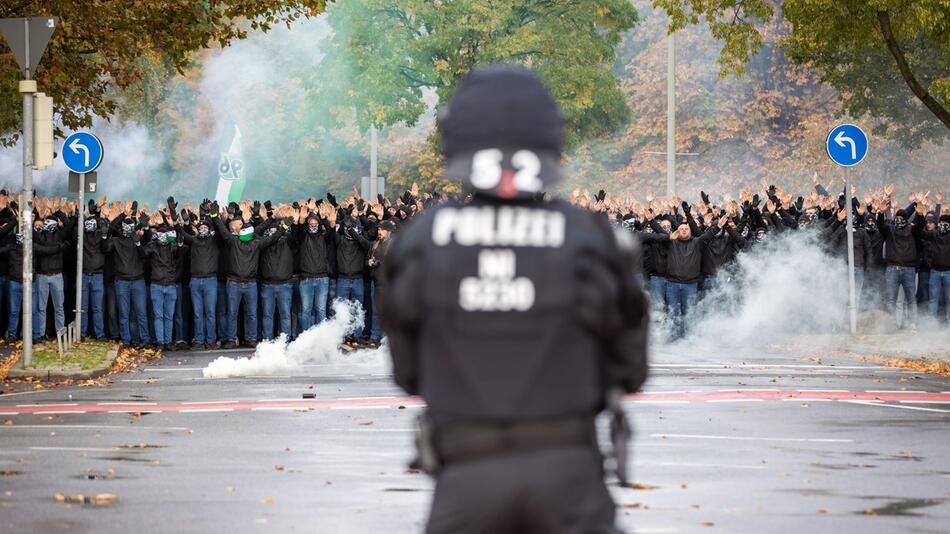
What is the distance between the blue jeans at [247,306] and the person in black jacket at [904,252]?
10.1 meters

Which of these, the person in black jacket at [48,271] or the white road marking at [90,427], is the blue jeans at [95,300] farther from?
the white road marking at [90,427]

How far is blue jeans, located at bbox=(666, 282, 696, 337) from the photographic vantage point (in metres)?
27.3

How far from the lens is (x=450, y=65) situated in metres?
44.7

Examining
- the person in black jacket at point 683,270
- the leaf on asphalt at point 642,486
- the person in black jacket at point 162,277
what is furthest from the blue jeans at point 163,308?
the leaf on asphalt at point 642,486

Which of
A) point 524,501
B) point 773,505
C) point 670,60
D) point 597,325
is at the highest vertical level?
point 670,60

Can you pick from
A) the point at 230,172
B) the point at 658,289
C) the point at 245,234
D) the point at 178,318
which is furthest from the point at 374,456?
the point at 230,172

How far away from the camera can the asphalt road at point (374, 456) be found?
972 centimetres

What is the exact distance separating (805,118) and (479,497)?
63.0 meters

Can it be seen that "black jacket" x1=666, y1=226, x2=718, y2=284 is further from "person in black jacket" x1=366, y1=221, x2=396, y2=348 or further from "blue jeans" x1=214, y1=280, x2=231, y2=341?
"blue jeans" x1=214, y1=280, x2=231, y2=341

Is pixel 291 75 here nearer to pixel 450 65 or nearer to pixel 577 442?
→ pixel 450 65

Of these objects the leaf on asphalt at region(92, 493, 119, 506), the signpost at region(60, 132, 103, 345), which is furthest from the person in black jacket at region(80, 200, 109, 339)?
the leaf on asphalt at region(92, 493, 119, 506)

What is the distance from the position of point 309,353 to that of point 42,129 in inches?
191

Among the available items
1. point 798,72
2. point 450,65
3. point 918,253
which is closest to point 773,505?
point 918,253

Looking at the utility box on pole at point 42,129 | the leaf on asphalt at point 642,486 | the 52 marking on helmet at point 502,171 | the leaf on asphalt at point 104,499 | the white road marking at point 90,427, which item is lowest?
the leaf on asphalt at point 642,486
